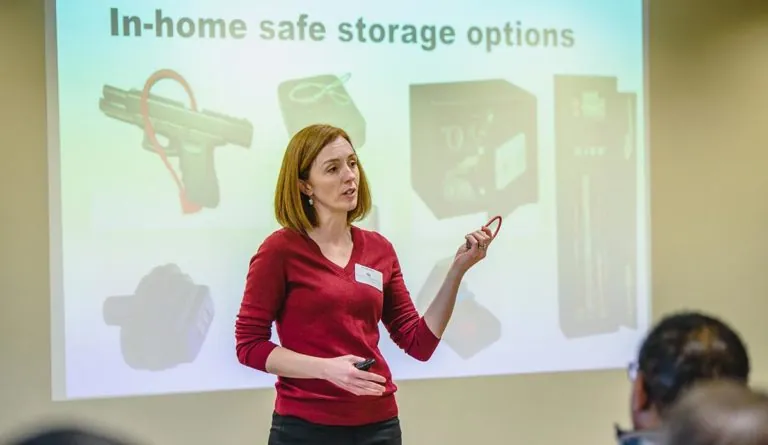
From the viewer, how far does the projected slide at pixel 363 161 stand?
8.88 feet

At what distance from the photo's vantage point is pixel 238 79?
9.20 feet

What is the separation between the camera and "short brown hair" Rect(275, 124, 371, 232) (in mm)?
1895

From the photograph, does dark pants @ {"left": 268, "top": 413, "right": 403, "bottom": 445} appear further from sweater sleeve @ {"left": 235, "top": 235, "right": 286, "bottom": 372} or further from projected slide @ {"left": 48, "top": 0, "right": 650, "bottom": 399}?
projected slide @ {"left": 48, "top": 0, "right": 650, "bottom": 399}

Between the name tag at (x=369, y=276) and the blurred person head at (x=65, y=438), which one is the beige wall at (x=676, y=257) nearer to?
the name tag at (x=369, y=276)

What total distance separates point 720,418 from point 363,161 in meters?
2.28

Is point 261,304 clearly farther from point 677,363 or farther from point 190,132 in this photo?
point 190,132

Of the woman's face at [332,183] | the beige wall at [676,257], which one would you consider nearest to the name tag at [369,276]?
the woman's face at [332,183]

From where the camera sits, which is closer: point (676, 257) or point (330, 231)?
point (330, 231)

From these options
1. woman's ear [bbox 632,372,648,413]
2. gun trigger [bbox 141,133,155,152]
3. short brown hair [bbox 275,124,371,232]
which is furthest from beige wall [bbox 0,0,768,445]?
woman's ear [bbox 632,372,648,413]

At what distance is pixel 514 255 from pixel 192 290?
4.15 ft

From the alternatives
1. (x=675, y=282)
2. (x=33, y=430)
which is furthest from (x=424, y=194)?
(x=33, y=430)

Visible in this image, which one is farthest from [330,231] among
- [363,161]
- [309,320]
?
[363,161]

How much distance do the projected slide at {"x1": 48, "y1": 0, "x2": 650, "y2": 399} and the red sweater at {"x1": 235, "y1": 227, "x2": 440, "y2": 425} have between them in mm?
1030

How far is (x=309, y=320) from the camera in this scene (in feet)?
5.97
